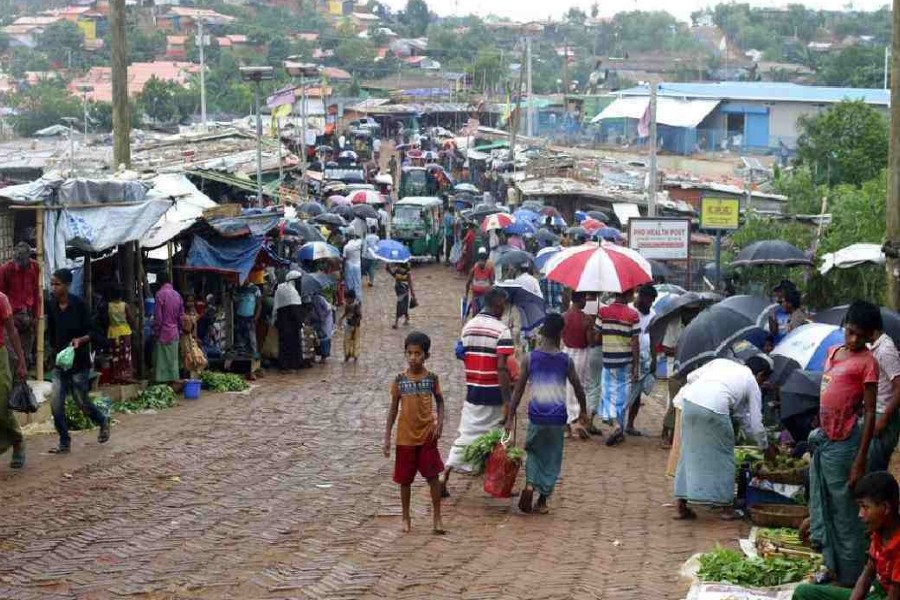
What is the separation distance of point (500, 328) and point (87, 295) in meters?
6.02

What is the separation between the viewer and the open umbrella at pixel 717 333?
36.3 feet

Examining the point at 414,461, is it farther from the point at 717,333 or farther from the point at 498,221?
the point at 498,221

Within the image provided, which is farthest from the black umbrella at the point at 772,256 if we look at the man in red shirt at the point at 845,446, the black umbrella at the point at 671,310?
the man in red shirt at the point at 845,446

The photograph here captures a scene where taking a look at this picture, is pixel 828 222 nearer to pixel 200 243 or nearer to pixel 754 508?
pixel 200 243

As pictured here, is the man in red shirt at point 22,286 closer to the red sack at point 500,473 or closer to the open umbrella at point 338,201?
the red sack at point 500,473

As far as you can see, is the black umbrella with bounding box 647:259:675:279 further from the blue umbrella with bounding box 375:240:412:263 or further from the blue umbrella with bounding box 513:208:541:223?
the blue umbrella with bounding box 513:208:541:223

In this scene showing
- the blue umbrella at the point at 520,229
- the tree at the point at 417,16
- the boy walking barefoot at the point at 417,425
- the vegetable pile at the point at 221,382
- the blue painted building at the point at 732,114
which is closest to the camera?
the boy walking barefoot at the point at 417,425

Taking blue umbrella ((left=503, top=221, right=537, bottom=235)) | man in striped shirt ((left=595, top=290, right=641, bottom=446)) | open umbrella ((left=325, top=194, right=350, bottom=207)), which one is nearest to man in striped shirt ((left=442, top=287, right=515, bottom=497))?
man in striped shirt ((left=595, top=290, right=641, bottom=446))

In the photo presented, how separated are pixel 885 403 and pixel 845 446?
0.32 m

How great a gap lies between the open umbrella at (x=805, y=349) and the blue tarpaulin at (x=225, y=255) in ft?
26.0

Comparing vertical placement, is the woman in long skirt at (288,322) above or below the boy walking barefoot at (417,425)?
below

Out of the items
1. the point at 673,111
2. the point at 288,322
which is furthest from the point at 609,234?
the point at 673,111

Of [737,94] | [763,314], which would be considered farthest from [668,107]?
[763,314]

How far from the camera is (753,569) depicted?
7.55 meters
